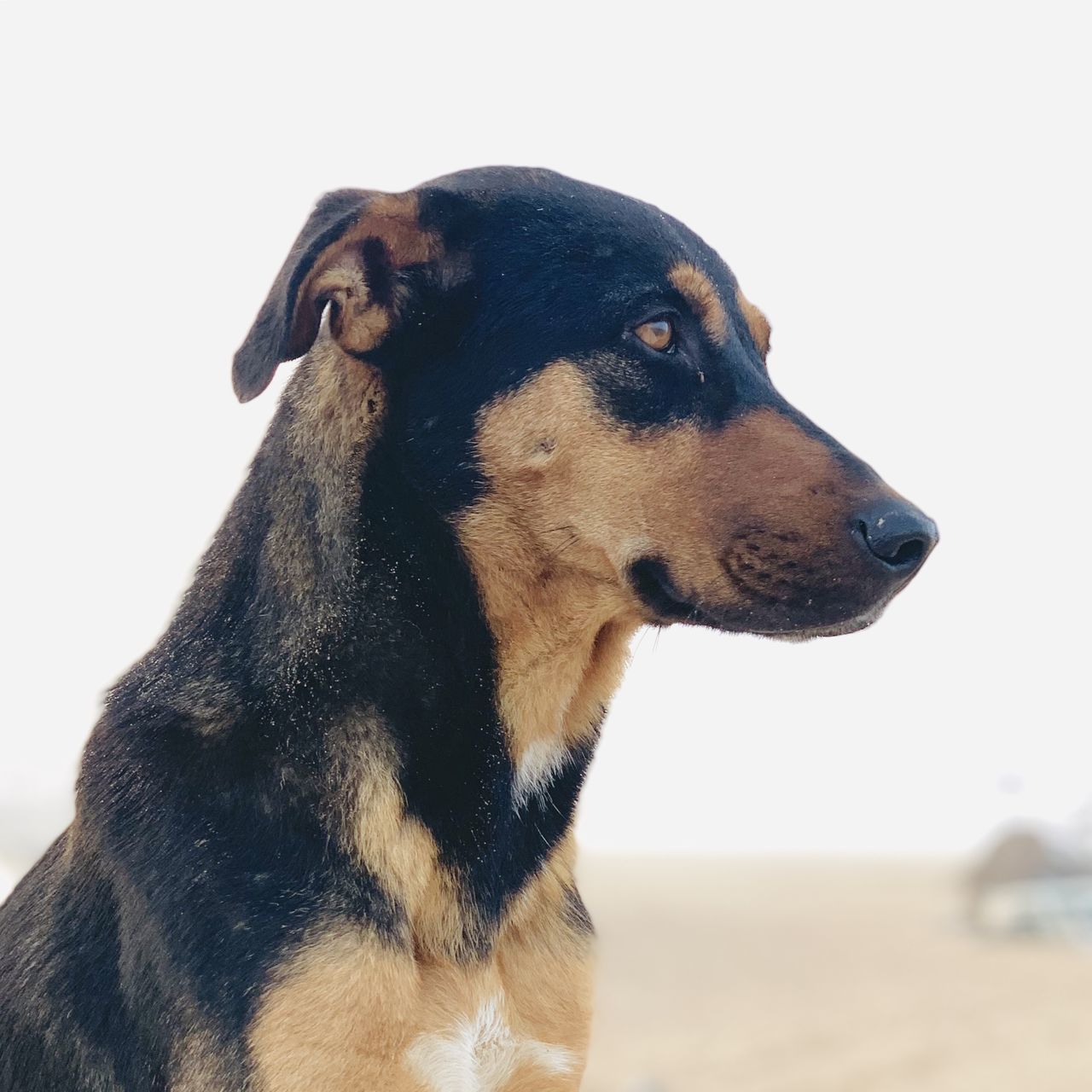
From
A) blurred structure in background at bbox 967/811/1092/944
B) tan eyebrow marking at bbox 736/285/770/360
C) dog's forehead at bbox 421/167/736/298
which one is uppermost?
dog's forehead at bbox 421/167/736/298

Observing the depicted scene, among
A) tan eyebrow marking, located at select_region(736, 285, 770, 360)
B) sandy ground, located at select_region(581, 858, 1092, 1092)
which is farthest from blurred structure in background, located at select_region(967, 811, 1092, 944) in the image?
tan eyebrow marking, located at select_region(736, 285, 770, 360)

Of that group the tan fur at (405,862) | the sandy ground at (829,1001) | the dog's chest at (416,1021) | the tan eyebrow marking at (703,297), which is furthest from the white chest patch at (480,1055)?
the sandy ground at (829,1001)

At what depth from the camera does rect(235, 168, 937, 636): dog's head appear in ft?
9.96

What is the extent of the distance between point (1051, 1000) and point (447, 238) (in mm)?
16094

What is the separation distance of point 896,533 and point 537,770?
3.40ft

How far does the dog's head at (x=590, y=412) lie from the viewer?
120 inches

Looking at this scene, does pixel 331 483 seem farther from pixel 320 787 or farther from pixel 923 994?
pixel 923 994

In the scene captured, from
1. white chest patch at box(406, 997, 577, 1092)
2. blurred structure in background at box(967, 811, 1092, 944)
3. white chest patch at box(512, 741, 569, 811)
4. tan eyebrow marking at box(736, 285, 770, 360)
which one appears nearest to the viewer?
white chest patch at box(406, 997, 577, 1092)

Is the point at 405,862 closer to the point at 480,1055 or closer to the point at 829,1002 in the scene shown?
the point at 480,1055

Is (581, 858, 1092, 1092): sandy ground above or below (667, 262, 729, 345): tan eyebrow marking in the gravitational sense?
below

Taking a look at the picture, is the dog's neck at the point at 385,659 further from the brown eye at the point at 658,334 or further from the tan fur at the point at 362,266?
the brown eye at the point at 658,334

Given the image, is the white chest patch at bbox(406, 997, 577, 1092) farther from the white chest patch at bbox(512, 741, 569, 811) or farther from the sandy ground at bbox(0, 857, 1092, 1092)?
the sandy ground at bbox(0, 857, 1092, 1092)

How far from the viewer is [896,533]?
2967 mm

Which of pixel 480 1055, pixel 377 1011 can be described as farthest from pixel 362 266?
pixel 480 1055
